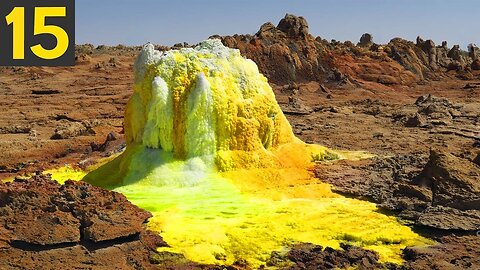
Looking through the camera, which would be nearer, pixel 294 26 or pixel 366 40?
pixel 294 26

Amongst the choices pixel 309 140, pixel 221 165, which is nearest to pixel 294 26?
pixel 309 140

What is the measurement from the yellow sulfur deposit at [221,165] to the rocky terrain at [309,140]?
0.40 m

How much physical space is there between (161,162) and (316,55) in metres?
21.0

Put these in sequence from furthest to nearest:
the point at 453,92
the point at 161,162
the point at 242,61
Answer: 1. the point at 453,92
2. the point at 242,61
3. the point at 161,162

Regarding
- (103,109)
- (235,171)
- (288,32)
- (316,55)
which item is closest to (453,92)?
(316,55)

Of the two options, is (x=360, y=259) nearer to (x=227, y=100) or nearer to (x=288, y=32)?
(x=227, y=100)

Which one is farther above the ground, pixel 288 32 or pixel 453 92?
pixel 288 32

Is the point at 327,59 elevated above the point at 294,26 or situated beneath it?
situated beneath

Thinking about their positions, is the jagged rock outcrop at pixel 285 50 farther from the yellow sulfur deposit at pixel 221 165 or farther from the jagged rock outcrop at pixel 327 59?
the yellow sulfur deposit at pixel 221 165

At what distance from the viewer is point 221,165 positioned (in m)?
7.58

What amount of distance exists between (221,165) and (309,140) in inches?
191

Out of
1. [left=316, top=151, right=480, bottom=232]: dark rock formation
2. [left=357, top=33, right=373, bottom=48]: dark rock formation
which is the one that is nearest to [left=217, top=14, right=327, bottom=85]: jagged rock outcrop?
[left=357, top=33, right=373, bottom=48]: dark rock formation

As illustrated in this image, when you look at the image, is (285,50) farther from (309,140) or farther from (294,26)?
(309,140)

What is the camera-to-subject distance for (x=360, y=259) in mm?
5234
